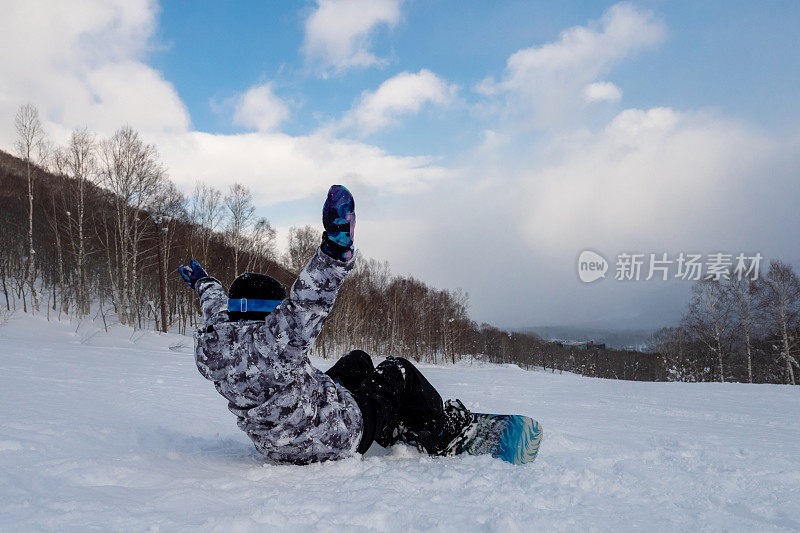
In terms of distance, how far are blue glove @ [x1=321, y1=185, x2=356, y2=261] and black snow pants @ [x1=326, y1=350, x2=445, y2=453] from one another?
918 millimetres

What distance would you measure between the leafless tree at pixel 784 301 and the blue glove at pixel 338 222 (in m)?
29.0

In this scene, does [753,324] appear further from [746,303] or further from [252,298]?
[252,298]

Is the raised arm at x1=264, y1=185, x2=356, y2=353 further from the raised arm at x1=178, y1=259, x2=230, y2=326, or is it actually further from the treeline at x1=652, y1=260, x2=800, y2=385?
the treeline at x1=652, y1=260, x2=800, y2=385

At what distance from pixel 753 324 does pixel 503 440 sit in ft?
96.7

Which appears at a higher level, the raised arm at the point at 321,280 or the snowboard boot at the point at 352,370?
the raised arm at the point at 321,280

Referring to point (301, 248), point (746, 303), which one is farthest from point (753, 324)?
point (301, 248)

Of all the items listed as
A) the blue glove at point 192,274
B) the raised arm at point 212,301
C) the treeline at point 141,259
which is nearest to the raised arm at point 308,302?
the raised arm at point 212,301

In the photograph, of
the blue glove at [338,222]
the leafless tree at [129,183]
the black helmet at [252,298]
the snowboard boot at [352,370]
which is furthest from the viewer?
the leafless tree at [129,183]

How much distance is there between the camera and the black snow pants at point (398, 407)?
2307 mm

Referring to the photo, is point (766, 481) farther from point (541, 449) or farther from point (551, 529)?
point (551, 529)

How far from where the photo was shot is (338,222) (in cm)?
168

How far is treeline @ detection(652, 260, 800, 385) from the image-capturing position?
2295 centimetres

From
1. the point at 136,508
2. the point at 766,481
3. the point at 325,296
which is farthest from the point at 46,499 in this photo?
the point at 766,481

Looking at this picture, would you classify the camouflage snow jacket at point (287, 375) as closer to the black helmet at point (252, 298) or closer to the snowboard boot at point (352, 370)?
the black helmet at point (252, 298)
